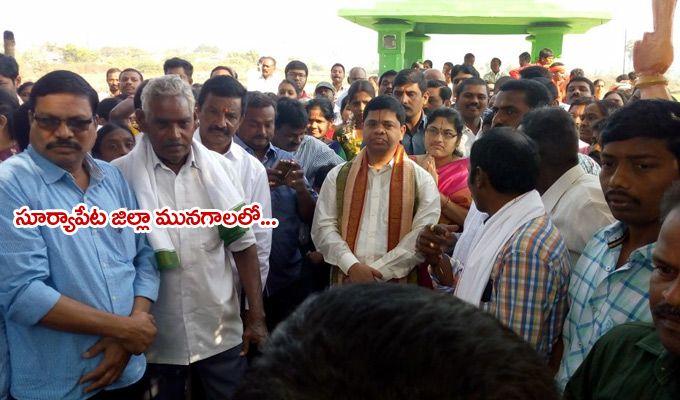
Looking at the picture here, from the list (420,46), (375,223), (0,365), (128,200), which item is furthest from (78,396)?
(420,46)

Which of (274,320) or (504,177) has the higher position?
(504,177)

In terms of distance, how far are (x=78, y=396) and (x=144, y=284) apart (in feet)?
1.49

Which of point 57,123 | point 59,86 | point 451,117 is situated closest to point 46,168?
point 57,123

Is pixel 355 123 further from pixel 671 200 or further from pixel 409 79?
pixel 671 200

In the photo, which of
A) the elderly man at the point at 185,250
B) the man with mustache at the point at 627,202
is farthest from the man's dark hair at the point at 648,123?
the elderly man at the point at 185,250

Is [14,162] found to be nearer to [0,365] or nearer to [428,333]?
[0,365]

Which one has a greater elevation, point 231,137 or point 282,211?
point 231,137

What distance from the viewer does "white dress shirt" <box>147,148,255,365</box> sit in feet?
8.15

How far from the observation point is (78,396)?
205 cm

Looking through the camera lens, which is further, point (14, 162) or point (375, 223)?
point (375, 223)

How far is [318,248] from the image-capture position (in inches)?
128

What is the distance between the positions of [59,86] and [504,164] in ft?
5.63

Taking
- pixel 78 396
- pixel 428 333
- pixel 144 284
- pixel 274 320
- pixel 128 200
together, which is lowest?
pixel 274 320

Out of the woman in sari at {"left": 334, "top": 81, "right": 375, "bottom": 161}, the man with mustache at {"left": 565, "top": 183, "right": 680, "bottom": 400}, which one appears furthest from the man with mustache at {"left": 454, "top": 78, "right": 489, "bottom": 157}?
the man with mustache at {"left": 565, "top": 183, "right": 680, "bottom": 400}
